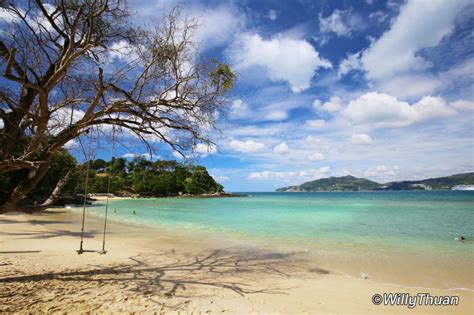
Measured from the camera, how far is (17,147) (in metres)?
4.43

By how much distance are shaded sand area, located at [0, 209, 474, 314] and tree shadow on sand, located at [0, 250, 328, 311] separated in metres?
0.02

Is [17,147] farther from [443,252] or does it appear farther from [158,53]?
[443,252]

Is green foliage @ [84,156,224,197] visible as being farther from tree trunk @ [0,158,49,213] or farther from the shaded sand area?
tree trunk @ [0,158,49,213]

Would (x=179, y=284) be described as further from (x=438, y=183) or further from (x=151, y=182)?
(x=438, y=183)

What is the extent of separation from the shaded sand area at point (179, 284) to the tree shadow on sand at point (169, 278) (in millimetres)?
16

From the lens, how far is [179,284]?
5426mm

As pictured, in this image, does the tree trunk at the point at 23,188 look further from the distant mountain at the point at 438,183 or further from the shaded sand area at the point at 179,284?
the distant mountain at the point at 438,183

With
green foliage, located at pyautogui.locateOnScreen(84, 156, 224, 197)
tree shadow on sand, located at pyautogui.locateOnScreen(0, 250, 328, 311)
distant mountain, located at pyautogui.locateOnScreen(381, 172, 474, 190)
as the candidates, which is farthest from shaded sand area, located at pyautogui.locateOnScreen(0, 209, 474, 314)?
distant mountain, located at pyautogui.locateOnScreen(381, 172, 474, 190)

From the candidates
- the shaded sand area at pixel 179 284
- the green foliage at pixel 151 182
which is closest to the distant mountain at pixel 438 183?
the green foliage at pixel 151 182

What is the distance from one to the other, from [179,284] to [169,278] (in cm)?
50

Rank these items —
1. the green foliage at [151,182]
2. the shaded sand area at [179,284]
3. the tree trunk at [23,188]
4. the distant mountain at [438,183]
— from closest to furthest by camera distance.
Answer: the tree trunk at [23,188] < the shaded sand area at [179,284] < the green foliage at [151,182] < the distant mountain at [438,183]

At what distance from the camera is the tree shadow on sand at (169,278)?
15.5ft

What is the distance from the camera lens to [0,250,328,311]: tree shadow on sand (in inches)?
186

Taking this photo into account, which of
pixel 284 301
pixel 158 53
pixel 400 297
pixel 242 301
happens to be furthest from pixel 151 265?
pixel 400 297
